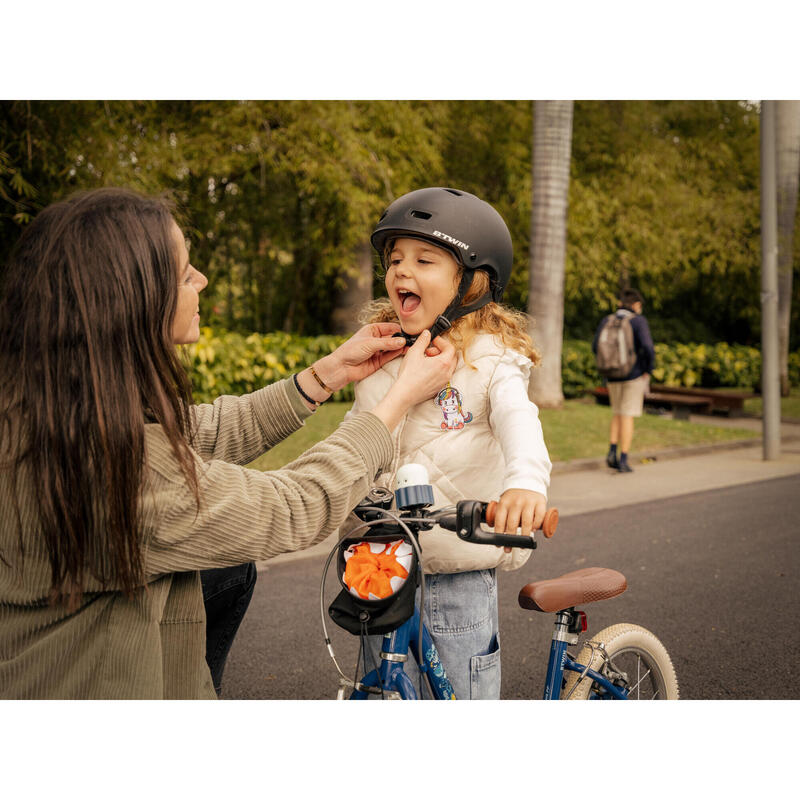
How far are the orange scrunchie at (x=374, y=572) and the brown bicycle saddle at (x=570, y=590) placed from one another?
548mm

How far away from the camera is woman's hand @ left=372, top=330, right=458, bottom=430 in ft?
5.96

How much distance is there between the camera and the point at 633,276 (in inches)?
771

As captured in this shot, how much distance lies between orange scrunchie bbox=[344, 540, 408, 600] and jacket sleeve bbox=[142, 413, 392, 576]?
9 cm

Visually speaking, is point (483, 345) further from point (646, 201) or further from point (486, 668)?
point (646, 201)

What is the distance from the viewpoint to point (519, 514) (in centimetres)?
160

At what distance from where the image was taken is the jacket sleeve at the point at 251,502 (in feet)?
4.99

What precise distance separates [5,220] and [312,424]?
356 cm

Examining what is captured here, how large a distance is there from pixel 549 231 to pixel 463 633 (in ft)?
30.6

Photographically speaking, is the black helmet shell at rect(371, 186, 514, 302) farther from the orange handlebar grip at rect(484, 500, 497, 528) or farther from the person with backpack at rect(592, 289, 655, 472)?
the person with backpack at rect(592, 289, 655, 472)

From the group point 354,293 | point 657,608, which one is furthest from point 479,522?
point 354,293

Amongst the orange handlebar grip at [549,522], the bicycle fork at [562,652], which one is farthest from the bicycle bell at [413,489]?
the bicycle fork at [562,652]

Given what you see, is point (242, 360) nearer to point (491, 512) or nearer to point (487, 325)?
point (487, 325)

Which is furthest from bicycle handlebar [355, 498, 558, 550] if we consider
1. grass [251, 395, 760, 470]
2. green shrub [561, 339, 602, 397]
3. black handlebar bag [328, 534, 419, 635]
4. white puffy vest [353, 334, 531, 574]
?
green shrub [561, 339, 602, 397]

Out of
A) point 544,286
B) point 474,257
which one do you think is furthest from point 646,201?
point 474,257
